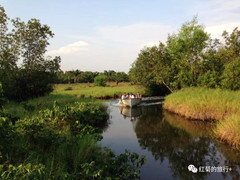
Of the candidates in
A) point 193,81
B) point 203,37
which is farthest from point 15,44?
point 203,37

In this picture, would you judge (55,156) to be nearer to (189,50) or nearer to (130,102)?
(130,102)

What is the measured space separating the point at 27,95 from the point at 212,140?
18.9 m

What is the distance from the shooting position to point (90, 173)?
5.25 m

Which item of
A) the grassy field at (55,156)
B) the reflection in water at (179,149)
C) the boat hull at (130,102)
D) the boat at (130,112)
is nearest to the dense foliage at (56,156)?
the grassy field at (55,156)

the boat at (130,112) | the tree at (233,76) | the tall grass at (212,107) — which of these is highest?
the tree at (233,76)

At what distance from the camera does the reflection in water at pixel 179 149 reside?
7.45 m

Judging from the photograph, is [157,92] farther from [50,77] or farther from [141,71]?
[50,77]

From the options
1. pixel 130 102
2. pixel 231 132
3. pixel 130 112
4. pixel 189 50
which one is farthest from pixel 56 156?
pixel 189 50

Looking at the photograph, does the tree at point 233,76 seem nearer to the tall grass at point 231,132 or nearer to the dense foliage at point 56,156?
the tall grass at point 231,132

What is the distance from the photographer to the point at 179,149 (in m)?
9.85

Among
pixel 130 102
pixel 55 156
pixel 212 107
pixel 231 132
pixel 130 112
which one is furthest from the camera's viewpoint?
pixel 130 102

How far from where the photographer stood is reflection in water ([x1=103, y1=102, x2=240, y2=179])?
745cm

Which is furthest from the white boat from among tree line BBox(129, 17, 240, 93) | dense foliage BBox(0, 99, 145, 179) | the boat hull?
dense foliage BBox(0, 99, 145, 179)

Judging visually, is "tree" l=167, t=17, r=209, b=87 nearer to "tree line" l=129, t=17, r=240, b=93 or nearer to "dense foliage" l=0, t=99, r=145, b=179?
"tree line" l=129, t=17, r=240, b=93
